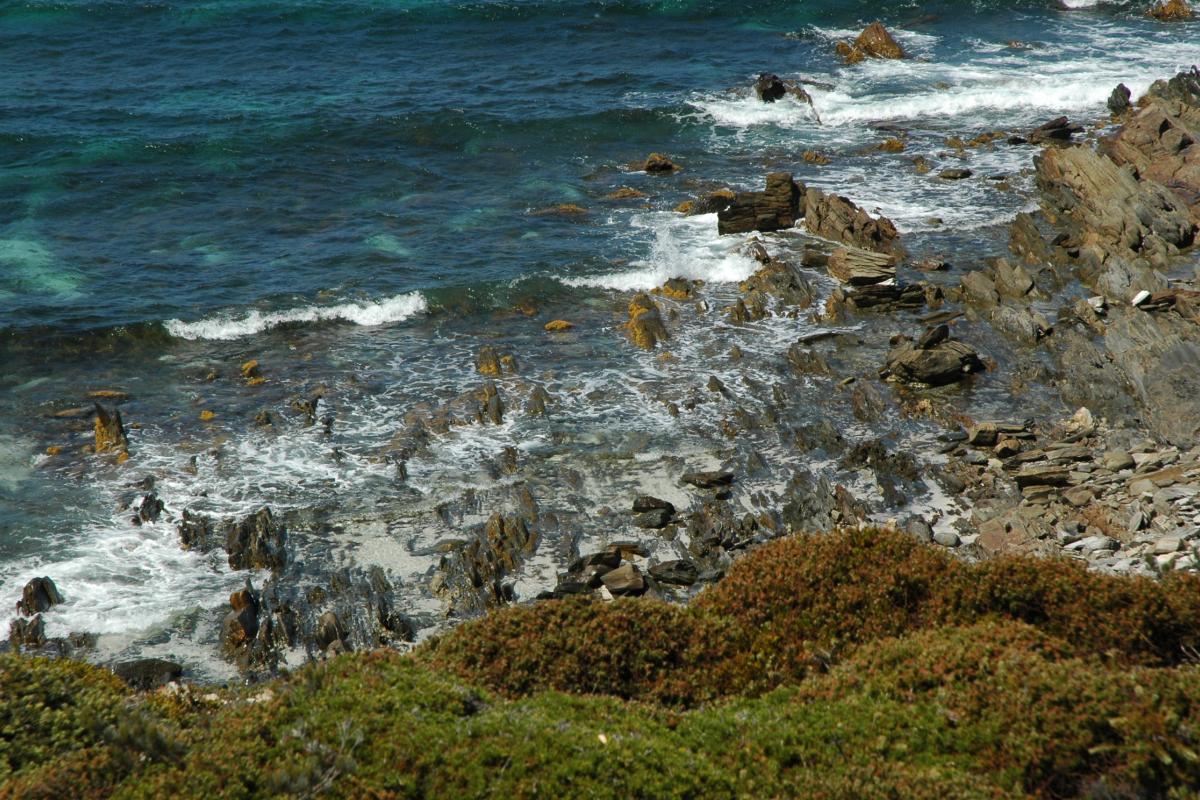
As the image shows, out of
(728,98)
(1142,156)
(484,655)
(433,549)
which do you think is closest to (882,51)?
(728,98)

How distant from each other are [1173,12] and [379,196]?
52050 millimetres

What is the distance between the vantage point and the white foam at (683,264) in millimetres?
33250

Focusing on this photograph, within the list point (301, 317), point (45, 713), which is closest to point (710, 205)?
point (301, 317)

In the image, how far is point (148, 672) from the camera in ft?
55.5

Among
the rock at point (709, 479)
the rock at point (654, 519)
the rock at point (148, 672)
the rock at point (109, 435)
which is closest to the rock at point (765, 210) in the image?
the rock at point (709, 479)

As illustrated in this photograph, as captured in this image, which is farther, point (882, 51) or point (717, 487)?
point (882, 51)

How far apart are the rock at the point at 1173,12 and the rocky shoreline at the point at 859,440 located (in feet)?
116

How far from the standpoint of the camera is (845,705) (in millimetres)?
10688

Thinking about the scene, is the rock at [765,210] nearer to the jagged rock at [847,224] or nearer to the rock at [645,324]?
the jagged rock at [847,224]

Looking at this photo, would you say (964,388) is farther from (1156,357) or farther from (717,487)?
(717,487)

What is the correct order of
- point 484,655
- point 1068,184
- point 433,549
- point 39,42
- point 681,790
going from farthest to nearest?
point 39,42 < point 1068,184 < point 433,549 < point 484,655 < point 681,790

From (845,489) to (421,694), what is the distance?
41.3 ft

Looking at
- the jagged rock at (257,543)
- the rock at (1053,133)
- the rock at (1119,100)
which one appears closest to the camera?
the jagged rock at (257,543)

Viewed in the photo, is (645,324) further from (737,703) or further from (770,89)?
(770,89)
